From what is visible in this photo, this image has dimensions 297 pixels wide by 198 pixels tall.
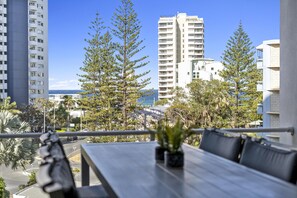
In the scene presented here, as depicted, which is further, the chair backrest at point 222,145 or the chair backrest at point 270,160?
the chair backrest at point 222,145

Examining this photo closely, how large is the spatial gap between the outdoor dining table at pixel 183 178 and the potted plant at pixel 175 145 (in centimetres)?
4

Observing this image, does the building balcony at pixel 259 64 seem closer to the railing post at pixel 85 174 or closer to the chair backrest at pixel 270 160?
the railing post at pixel 85 174

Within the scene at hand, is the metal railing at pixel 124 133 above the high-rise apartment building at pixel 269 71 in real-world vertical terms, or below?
below

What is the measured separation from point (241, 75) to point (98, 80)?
21.3 ft

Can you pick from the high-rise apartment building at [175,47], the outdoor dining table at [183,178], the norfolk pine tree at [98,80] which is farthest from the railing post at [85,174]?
the high-rise apartment building at [175,47]

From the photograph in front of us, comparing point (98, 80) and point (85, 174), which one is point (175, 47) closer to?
point (98, 80)

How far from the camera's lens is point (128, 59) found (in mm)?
17312

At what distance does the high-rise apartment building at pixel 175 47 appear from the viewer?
1952cm

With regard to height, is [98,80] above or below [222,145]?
above

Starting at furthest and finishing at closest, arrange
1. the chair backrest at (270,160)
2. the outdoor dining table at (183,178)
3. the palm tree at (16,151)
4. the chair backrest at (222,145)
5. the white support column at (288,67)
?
the white support column at (288,67) → the palm tree at (16,151) → the chair backrest at (222,145) → the chair backrest at (270,160) → the outdoor dining table at (183,178)

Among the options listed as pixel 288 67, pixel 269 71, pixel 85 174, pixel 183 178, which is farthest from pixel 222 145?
pixel 269 71

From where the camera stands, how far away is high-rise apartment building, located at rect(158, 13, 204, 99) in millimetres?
19516

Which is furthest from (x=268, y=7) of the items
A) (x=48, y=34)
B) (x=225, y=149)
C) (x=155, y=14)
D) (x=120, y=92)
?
(x=225, y=149)

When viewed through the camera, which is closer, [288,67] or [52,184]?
[52,184]
